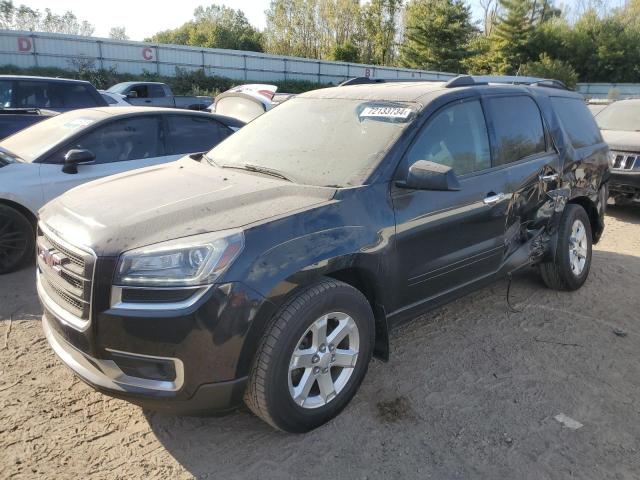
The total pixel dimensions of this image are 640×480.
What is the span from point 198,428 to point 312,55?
58.0 metres

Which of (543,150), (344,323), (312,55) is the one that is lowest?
(344,323)

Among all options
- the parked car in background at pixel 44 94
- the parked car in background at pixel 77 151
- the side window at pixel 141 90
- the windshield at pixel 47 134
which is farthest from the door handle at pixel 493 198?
the side window at pixel 141 90

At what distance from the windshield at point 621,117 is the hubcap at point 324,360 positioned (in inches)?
300

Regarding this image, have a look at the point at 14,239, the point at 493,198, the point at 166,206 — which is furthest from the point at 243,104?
the point at 166,206

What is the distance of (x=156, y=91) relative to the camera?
56.5 feet

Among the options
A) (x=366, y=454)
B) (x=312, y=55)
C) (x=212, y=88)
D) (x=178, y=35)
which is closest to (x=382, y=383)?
(x=366, y=454)

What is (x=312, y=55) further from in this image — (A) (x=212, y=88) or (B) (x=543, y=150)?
(B) (x=543, y=150)

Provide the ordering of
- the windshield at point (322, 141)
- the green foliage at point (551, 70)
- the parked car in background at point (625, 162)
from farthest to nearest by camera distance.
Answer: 1. the green foliage at point (551, 70)
2. the parked car in background at point (625, 162)
3. the windshield at point (322, 141)

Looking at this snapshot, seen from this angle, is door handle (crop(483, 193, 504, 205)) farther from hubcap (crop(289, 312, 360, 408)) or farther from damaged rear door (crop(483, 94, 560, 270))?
hubcap (crop(289, 312, 360, 408))

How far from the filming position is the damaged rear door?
3.82 meters

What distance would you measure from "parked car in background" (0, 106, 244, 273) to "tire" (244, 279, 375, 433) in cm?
333

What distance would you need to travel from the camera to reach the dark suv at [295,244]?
7.73 ft

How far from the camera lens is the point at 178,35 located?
→ 2992 inches

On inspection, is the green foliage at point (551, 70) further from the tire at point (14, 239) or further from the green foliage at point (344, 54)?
the tire at point (14, 239)
